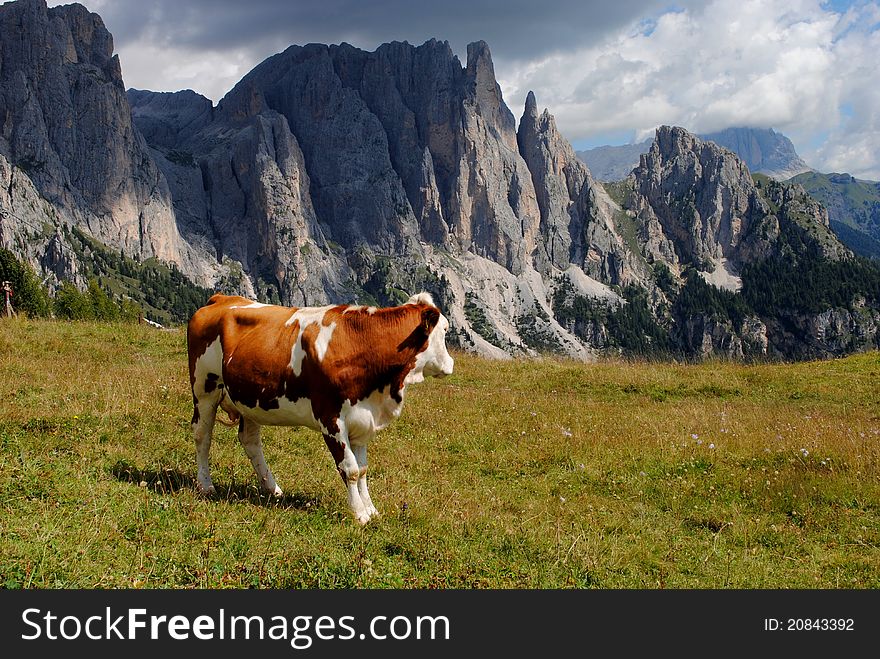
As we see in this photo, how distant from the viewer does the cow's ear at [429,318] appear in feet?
26.7

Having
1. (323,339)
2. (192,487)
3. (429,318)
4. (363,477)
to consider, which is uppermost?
(429,318)

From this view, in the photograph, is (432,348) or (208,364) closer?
(432,348)

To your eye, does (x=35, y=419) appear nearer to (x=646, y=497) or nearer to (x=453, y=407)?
(x=453, y=407)

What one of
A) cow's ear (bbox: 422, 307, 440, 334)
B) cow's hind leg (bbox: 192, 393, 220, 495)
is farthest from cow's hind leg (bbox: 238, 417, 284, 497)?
cow's ear (bbox: 422, 307, 440, 334)

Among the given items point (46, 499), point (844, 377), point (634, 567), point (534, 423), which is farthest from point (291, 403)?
point (844, 377)

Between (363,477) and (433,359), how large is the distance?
71.4 inches

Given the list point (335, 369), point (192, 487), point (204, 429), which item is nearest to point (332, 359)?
point (335, 369)

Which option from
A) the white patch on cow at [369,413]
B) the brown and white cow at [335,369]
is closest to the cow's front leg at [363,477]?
the brown and white cow at [335,369]

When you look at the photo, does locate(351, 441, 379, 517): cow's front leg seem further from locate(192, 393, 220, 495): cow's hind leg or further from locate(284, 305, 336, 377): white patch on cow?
locate(192, 393, 220, 495): cow's hind leg

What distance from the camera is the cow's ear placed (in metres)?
8.15

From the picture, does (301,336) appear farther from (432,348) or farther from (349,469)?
(349,469)

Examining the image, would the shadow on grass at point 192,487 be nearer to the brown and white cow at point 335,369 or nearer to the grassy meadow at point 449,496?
the grassy meadow at point 449,496

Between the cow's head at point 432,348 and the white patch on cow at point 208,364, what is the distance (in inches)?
109

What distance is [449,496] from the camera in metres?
9.10
